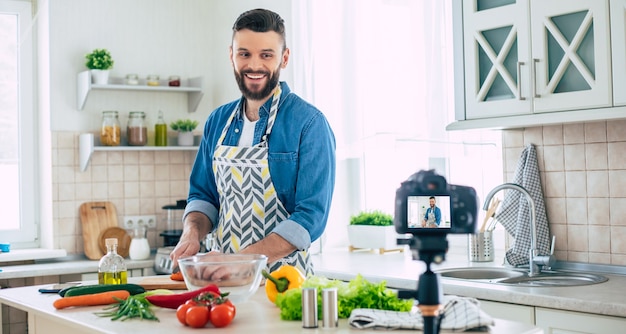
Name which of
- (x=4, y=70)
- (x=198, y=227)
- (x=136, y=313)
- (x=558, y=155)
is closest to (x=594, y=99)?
(x=558, y=155)

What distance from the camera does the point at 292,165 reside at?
105 inches

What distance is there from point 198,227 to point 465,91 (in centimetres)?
140

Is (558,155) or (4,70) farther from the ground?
(4,70)

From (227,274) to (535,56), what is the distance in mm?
1681

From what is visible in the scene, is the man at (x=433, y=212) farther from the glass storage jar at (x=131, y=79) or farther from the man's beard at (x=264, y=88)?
the glass storage jar at (x=131, y=79)

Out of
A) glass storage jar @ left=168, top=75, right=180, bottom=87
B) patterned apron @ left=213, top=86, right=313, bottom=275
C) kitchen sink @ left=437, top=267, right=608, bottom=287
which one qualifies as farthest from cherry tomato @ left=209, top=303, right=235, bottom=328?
glass storage jar @ left=168, top=75, right=180, bottom=87

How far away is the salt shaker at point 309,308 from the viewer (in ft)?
6.14

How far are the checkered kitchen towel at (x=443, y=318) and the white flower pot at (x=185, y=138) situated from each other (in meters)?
3.44

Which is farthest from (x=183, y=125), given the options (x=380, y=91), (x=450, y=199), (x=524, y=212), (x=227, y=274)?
(x=450, y=199)

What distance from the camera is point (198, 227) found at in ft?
8.95

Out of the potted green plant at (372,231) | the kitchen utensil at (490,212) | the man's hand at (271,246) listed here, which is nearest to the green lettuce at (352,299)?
the man's hand at (271,246)

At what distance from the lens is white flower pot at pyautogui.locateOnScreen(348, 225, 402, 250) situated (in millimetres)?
4207

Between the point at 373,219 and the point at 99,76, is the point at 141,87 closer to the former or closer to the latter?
the point at 99,76

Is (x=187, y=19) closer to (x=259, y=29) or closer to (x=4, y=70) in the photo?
(x=4, y=70)
